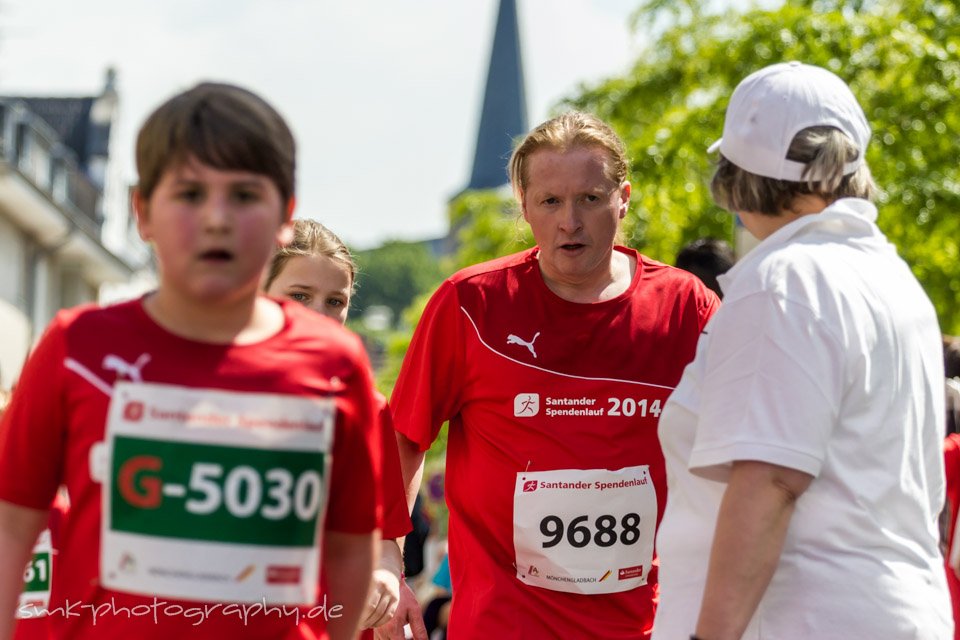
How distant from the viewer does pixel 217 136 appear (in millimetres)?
3111

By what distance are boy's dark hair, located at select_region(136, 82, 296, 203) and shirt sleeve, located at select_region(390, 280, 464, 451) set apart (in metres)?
2.10

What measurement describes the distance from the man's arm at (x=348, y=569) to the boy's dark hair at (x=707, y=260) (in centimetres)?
387

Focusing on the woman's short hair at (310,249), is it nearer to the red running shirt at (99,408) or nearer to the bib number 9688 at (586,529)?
the bib number 9688 at (586,529)

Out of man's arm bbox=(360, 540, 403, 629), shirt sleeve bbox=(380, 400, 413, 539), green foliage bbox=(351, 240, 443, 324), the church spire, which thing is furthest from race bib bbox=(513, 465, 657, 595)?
green foliage bbox=(351, 240, 443, 324)

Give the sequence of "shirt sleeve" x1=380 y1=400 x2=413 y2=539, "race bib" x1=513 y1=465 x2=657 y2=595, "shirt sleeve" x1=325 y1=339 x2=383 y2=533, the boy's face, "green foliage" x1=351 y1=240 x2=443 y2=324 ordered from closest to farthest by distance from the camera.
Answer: the boy's face
"shirt sleeve" x1=325 y1=339 x2=383 y2=533
"shirt sleeve" x1=380 y1=400 x2=413 y2=539
"race bib" x1=513 y1=465 x2=657 y2=595
"green foliage" x1=351 y1=240 x2=443 y2=324

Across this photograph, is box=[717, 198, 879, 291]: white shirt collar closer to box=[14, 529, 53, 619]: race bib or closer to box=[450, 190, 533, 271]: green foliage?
box=[14, 529, 53, 619]: race bib

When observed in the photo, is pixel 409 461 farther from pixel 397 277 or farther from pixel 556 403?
pixel 397 277

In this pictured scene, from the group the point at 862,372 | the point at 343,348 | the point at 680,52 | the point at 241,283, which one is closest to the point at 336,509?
the point at 343,348

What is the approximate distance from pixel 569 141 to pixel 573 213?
268 mm

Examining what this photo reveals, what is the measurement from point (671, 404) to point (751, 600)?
19.7 inches

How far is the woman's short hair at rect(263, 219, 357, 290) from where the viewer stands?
5.43m

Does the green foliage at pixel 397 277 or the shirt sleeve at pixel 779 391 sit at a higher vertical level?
the green foliage at pixel 397 277

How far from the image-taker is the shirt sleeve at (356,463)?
130 inches

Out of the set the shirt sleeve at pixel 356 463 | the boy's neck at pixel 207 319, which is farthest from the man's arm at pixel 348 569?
the boy's neck at pixel 207 319
